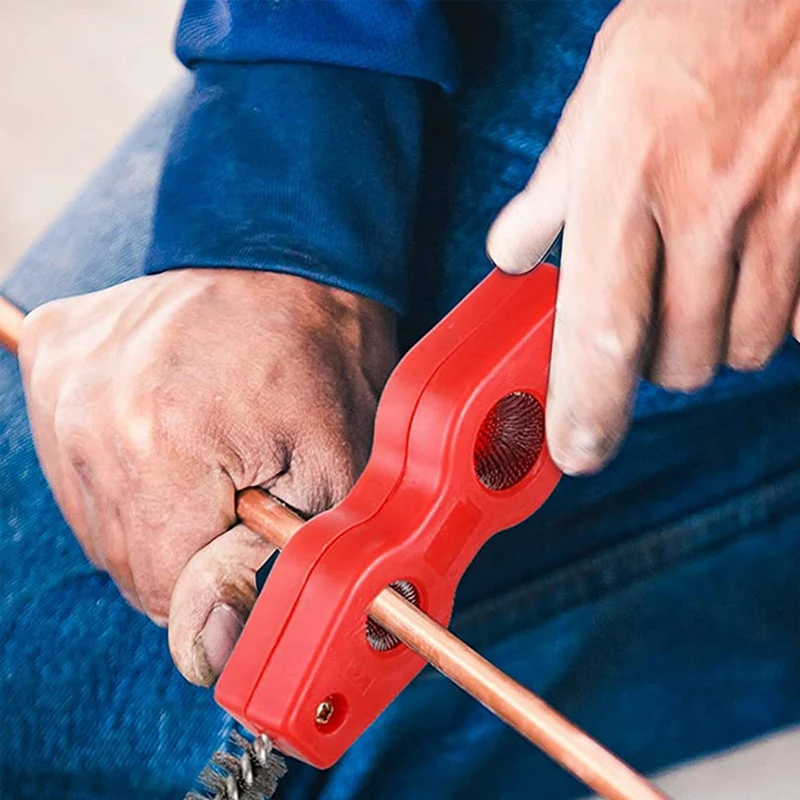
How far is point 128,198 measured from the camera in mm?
758

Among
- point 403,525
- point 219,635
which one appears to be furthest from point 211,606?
point 403,525

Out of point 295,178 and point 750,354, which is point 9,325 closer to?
point 295,178

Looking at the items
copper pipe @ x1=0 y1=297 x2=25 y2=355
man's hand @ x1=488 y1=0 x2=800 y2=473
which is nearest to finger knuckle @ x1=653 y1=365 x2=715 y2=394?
man's hand @ x1=488 y1=0 x2=800 y2=473

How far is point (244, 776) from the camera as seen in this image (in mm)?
507

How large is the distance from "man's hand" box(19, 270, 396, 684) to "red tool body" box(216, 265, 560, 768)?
7 centimetres

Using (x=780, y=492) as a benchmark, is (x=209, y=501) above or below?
above

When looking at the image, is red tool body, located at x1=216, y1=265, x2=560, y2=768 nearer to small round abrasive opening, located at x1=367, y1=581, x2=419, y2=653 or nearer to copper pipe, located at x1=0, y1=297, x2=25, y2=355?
small round abrasive opening, located at x1=367, y1=581, x2=419, y2=653

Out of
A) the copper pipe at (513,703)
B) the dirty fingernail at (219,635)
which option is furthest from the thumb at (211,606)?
the copper pipe at (513,703)

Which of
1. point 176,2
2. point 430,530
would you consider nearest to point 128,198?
point 430,530

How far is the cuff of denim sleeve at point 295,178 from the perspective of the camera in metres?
0.60

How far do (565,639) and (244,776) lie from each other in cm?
19

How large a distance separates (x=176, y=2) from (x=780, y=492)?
1318 mm

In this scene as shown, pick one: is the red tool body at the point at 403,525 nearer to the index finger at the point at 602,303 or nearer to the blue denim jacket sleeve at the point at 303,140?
the index finger at the point at 602,303

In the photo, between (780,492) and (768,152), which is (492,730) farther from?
(768,152)
